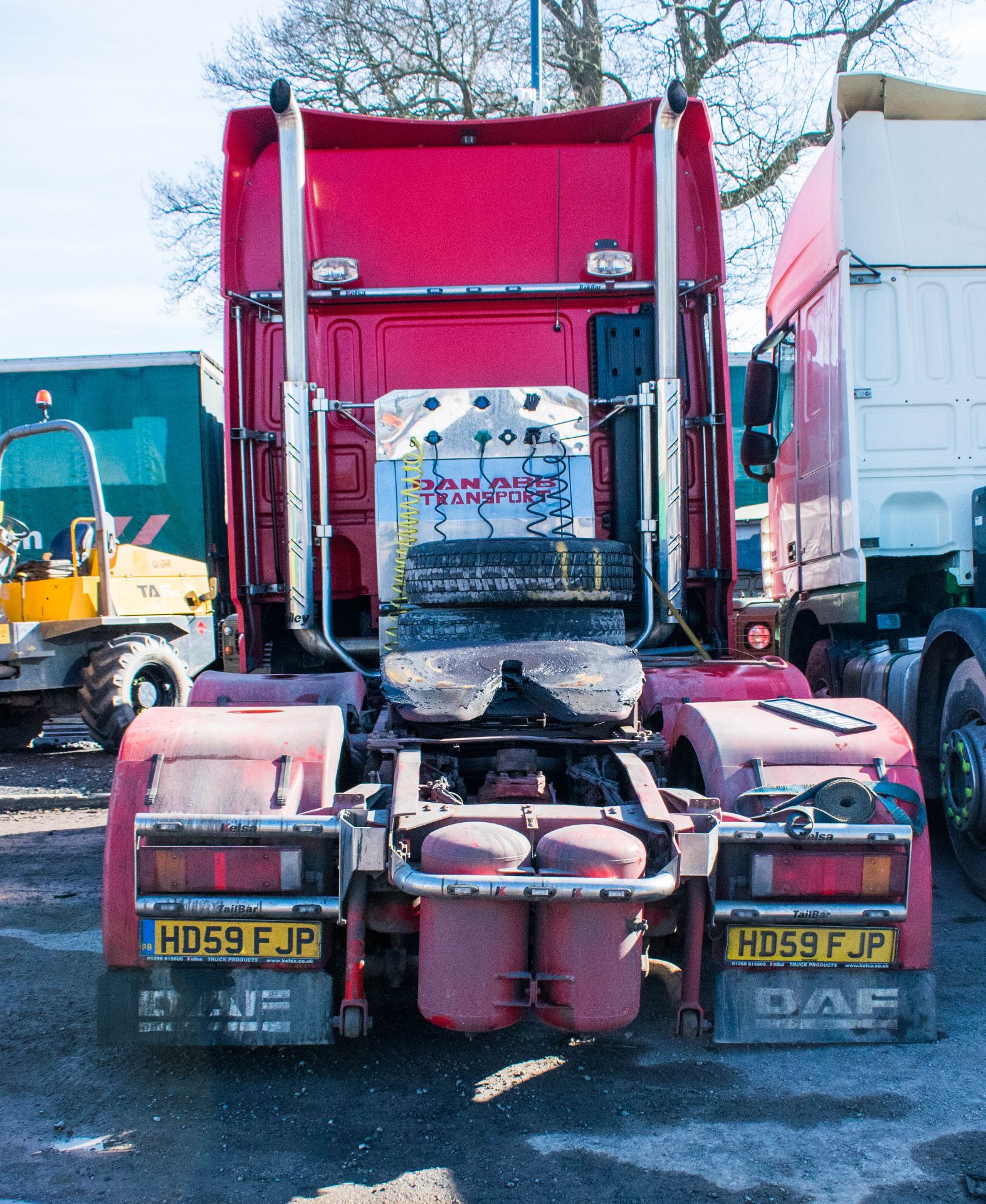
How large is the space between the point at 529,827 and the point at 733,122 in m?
16.6

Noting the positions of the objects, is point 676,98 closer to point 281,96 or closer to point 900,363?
point 281,96

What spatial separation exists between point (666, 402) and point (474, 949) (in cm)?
324

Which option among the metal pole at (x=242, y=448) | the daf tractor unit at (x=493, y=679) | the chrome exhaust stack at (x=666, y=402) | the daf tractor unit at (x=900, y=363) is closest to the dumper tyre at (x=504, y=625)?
the daf tractor unit at (x=493, y=679)

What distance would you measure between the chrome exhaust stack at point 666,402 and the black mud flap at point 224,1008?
2688 mm

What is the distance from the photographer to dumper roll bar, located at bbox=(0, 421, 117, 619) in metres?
8.92

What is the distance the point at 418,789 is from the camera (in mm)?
3328

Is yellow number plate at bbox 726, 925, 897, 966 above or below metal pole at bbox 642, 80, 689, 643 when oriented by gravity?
below

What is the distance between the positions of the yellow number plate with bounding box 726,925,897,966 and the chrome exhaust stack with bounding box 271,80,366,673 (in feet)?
8.68

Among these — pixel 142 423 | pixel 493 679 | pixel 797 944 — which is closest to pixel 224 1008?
pixel 493 679

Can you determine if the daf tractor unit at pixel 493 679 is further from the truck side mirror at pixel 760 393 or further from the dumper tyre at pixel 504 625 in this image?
the truck side mirror at pixel 760 393

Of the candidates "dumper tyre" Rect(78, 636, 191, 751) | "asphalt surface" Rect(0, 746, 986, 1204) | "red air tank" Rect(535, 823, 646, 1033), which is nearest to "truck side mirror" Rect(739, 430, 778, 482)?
"asphalt surface" Rect(0, 746, 986, 1204)

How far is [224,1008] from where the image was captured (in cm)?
306

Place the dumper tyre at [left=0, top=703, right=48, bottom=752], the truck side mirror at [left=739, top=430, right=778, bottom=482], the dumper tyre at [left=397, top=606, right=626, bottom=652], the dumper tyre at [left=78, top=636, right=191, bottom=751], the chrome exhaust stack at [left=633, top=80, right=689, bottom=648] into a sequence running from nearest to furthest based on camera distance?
the dumper tyre at [left=397, top=606, right=626, bottom=652]
the chrome exhaust stack at [left=633, top=80, right=689, bottom=648]
the truck side mirror at [left=739, top=430, right=778, bottom=482]
the dumper tyre at [left=78, top=636, right=191, bottom=751]
the dumper tyre at [left=0, top=703, right=48, bottom=752]

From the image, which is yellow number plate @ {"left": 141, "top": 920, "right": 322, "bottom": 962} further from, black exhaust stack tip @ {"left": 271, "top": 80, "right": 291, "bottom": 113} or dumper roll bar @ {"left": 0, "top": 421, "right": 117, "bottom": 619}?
dumper roll bar @ {"left": 0, "top": 421, "right": 117, "bottom": 619}
